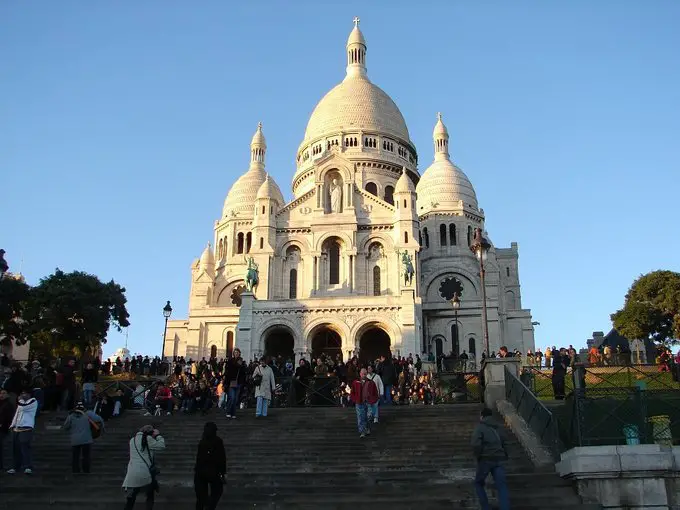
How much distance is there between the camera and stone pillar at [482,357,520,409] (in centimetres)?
2089

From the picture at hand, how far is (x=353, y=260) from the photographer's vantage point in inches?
2095

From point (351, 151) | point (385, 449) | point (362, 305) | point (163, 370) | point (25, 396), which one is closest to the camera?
point (25, 396)

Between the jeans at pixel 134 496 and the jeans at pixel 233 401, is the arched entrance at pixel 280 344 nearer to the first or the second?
the jeans at pixel 233 401

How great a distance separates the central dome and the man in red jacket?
51.0m

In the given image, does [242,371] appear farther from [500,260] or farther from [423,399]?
[500,260]

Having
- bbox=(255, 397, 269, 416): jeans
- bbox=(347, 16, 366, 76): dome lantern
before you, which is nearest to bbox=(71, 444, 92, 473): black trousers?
bbox=(255, 397, 269, 416): jeans

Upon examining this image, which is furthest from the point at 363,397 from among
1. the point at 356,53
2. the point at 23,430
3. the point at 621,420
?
the point at 356,53

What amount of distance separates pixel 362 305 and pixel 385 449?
29918 millimetres

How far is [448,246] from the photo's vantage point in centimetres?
6209

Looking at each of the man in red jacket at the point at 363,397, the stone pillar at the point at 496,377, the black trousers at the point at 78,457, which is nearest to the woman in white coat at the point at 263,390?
the man in red jacket at the point at 363,397

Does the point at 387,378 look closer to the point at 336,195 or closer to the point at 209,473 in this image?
the point at 209,473

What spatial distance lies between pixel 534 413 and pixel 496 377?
4.31m

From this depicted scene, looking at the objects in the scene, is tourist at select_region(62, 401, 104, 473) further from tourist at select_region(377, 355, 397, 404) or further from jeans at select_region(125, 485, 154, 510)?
tourist at select_region(377, 355, 397, 404)

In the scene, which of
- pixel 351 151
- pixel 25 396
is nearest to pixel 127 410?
pixel 25 396
